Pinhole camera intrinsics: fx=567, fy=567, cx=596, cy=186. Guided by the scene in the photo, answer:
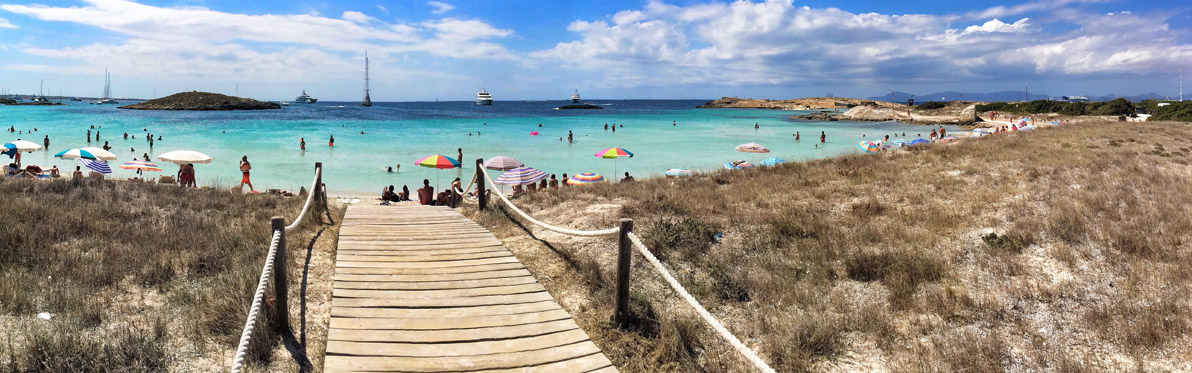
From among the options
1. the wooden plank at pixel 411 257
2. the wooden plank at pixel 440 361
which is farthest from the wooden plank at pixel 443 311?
the wooden plank at pixel 411 257

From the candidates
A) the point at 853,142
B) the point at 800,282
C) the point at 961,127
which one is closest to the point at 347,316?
the point at 800,282

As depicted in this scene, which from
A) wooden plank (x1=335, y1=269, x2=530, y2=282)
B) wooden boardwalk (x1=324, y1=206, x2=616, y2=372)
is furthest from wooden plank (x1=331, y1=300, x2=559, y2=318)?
wooden plank (x1=335, y1=269, x2=530, y2=282)

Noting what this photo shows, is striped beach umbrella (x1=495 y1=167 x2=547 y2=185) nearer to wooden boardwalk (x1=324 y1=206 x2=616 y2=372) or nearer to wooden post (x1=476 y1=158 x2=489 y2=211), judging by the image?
wooden post (x1=476 y1=158 x2=489 y2=211)

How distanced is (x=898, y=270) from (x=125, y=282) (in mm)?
8084

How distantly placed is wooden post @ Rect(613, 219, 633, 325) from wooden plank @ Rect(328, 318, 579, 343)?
53 centimetres

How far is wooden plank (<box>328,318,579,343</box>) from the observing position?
4.65 m

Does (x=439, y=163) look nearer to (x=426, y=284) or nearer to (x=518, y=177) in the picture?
(x=518, y=177)

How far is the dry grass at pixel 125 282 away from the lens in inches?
164

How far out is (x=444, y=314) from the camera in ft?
17.1

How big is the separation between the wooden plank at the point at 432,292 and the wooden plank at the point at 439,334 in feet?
2.76

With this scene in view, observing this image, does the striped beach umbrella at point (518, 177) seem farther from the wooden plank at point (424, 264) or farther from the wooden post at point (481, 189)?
the wooden plank at point (424, 264)

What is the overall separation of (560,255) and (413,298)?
2.28 meters

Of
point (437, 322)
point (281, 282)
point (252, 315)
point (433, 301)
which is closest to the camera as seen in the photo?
point (252, 315)

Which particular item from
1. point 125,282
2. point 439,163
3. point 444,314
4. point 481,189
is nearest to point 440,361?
point 444,314
